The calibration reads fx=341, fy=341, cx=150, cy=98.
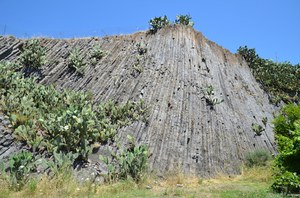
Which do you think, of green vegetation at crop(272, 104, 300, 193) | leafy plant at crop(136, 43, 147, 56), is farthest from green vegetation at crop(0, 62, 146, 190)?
green vegetation at crop(272, 104, 300, 193)

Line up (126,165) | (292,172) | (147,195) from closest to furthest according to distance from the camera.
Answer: (147,195), (292,172), (126,165)

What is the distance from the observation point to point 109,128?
15.2 meters

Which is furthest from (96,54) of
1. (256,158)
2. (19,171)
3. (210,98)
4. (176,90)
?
(19,171)

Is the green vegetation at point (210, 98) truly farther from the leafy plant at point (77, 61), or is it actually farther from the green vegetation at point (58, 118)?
the leafy plant at point (77, 61)

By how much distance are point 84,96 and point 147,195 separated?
831cm

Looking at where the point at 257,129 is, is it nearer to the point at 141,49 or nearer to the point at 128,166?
the point at 141,49

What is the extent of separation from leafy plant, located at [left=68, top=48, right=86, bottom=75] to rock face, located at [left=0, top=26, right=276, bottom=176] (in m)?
0.32

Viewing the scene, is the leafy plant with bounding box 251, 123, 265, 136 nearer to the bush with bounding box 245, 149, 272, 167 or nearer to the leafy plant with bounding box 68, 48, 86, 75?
the bush with bounding box 245, 149, 272, 167

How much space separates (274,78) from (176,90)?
13238 mm

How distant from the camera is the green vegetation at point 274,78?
2855 cm

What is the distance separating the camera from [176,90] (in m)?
19.9

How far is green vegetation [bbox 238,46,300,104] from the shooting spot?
93.7 ft

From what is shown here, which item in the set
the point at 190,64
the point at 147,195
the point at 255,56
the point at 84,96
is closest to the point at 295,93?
the point at 255,56

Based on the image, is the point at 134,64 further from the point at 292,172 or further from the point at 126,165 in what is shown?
the point at 292,172
